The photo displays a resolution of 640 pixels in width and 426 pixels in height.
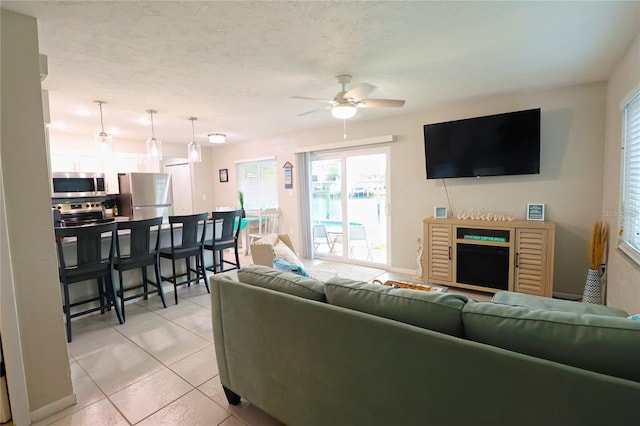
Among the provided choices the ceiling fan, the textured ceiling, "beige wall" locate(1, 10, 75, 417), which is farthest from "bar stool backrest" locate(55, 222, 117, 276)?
the ceiling fan

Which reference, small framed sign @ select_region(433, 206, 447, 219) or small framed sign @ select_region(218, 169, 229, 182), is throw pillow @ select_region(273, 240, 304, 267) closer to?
small framed sign @ select_region(433, 206, 447, 219)

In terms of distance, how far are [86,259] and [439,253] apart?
12.8 feet

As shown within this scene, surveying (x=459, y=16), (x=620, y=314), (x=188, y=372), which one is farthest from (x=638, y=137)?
(x=188, y=372)

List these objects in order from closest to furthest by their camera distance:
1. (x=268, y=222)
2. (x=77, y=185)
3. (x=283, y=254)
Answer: (x=283, y=254)
(x=77, y=185)
(x=268, y=222)

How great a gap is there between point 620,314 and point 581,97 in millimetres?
2524

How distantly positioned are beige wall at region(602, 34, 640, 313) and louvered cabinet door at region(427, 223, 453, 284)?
1474mm

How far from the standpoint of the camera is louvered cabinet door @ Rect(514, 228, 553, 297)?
3211 mm

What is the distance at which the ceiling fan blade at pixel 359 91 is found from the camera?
254 centimetres

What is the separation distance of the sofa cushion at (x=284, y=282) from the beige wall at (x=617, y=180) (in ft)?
7.55

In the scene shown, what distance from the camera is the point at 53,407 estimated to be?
1839 millimetres

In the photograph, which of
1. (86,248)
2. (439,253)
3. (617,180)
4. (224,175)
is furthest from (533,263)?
(224,175)

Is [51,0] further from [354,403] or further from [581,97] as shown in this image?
[581,97]

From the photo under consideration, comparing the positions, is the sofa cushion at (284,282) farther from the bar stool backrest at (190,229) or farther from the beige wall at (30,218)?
the bar stool backrest at (190,229)

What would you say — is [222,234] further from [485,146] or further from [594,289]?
[594,289]
